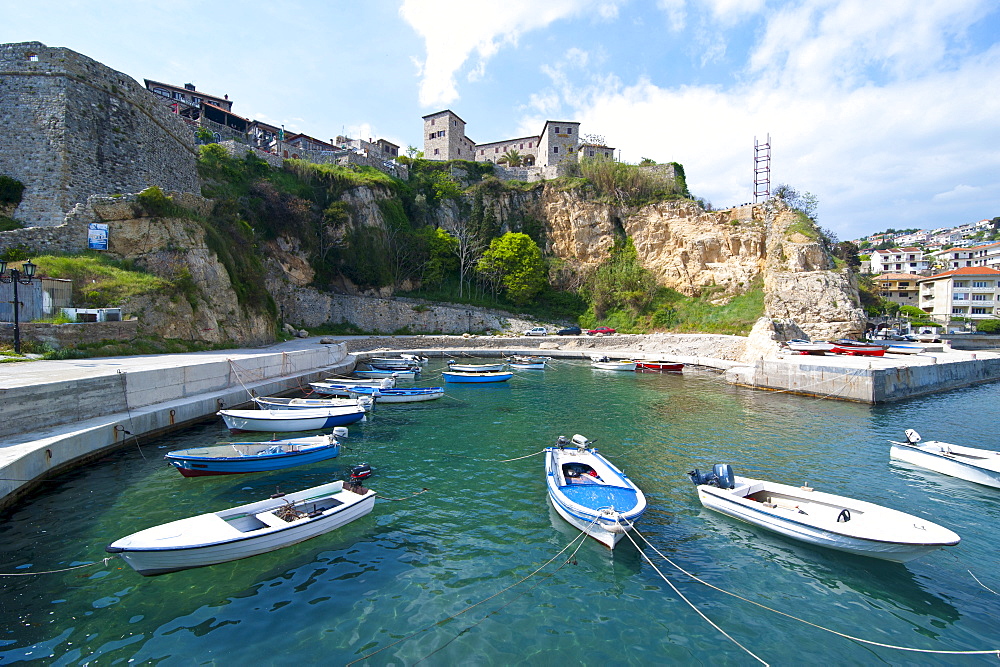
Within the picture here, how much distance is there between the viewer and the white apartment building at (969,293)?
5497cm

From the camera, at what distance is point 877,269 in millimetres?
81875

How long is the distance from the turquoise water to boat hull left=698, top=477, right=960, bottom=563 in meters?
0.32

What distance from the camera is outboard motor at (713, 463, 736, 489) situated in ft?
31.8

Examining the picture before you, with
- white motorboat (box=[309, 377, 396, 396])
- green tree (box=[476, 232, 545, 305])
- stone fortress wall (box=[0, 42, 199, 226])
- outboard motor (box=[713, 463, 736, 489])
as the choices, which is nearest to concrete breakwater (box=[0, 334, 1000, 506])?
white motorboat (box=[309, 377, 396, 396])

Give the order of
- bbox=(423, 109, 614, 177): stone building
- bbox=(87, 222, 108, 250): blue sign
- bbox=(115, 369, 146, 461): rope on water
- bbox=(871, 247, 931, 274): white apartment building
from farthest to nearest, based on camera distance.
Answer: bbox=(871, 247, 931, 274): white apartment building < bbox=(423, 109, 614, 177): stone building < bbox=(87, 222, 108, 250): blue sign < bbox=(115, 369, 146, 461): rope on water

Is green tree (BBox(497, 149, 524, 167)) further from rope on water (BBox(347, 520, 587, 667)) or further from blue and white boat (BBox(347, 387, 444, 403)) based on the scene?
rope on water (BBox(347, 520, 587, 667))

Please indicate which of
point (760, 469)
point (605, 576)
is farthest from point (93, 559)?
point (760, 469)

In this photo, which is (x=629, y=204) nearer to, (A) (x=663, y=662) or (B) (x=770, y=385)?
(B) (x=770, y=385)

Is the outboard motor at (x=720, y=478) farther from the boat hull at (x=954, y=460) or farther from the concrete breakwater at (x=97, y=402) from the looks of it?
the concrete breakwater at (x=97, y=402)

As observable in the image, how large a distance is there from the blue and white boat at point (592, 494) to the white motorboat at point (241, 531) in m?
4.05

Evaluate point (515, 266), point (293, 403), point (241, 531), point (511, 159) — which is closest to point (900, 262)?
point (511, 159)

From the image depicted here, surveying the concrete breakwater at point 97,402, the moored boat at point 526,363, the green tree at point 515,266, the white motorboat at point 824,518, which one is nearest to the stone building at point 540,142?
the green tree at point 515,266

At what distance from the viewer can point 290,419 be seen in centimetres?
1488

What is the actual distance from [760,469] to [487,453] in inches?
304
